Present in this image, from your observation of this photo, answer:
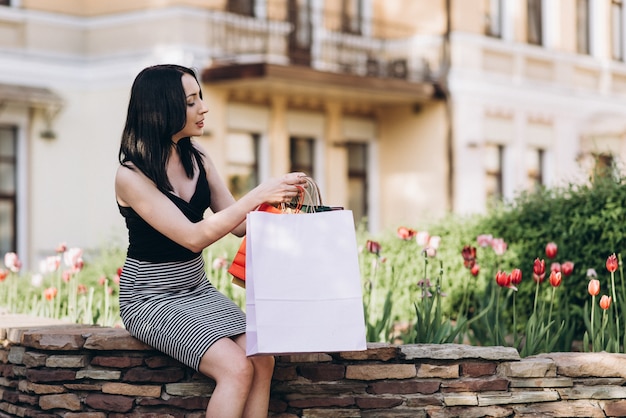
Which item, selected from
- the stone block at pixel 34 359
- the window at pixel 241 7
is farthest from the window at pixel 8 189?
the stone block at pixel 34 359

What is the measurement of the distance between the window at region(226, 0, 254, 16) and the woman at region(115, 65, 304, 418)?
508 inches

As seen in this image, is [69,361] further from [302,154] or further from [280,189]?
[302,154]

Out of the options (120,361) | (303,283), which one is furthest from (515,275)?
(120,361)

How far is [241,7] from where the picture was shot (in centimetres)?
1753

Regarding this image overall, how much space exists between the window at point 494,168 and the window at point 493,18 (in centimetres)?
194

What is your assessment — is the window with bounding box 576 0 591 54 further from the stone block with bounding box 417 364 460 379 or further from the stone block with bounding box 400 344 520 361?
the stone block with bounding box 417 364 460 379

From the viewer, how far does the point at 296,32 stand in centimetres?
1844

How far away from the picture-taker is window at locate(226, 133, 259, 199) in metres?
17.5

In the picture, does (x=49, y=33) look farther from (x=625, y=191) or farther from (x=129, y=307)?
(x=129, y=307)

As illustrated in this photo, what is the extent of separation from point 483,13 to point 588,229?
1457 cm

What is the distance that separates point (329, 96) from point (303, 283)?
1500 centimetres

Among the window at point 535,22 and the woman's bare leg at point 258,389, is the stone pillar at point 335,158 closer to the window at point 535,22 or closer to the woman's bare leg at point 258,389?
the window at point 535,22

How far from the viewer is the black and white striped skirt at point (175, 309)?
4309 millimetres

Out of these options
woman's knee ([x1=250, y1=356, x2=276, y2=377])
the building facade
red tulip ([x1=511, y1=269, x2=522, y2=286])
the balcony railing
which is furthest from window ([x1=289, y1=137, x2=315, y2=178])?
woman's knee ([x1=250, y1=356, x2=276, y2=377])
